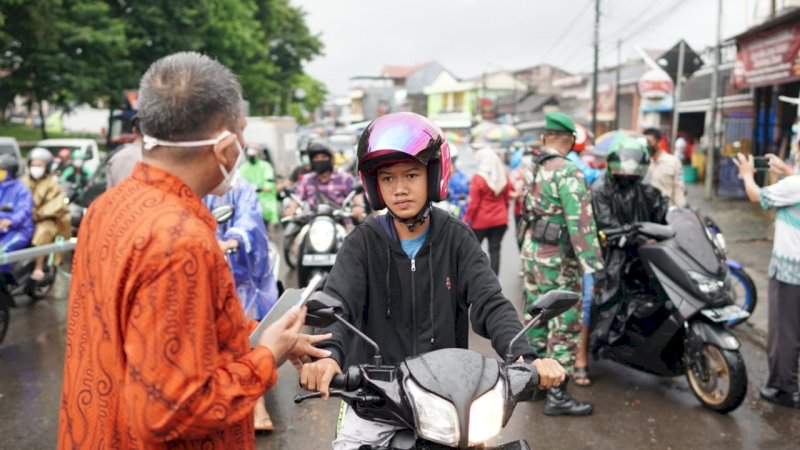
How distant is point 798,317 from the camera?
5.19 meters

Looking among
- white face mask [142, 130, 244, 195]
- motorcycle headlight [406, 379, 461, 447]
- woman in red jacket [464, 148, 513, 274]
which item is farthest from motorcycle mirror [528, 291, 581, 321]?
woman in red jacket [464, 148, 513, 274]

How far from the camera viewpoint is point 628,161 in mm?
5539

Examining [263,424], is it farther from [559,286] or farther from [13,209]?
[13,209]

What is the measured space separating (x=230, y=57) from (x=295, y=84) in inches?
677

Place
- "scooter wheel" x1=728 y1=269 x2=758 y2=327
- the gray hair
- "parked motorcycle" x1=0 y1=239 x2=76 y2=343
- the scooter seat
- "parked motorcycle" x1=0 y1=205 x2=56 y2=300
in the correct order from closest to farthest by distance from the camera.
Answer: the gray hair < the scooter seat < "parked motorcycle" x1=0 y1=239 x2=76 y2=343 < "scooter wheel" x1=728 y1=269 x2=758 y2=327 < "parked motorcycle" x1=0 y1=205 x2=56 y2=300

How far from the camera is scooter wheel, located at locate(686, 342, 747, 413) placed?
4762mm

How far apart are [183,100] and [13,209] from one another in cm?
684

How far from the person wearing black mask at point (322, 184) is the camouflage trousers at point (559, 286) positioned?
3258 mm

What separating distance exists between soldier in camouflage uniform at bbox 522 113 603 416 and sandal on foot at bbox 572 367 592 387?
439mm

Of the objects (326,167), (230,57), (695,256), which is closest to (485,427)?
(695,256)

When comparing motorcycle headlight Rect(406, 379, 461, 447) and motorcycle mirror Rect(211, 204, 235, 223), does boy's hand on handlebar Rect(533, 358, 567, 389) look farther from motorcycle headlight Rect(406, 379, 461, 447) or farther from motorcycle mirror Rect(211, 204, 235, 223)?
motorcycle mirror Rect(211, 204, 235, 223)

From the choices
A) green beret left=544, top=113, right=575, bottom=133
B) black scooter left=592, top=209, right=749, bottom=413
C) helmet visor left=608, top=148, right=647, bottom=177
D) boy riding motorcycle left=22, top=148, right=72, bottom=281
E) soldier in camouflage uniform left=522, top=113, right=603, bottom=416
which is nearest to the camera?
black scooter left=592, top=209, right=749, bottom=413

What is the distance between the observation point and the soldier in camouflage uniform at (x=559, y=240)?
5098 millimetres

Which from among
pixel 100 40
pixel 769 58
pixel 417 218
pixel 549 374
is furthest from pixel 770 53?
pixel 100 40
